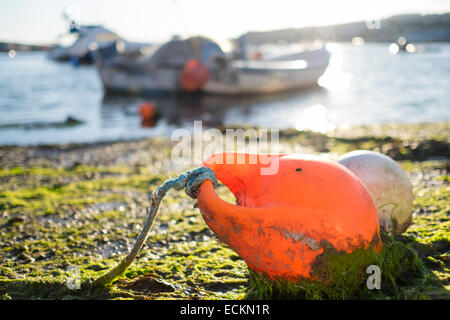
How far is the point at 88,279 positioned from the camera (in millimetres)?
3166

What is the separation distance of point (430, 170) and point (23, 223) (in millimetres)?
6083

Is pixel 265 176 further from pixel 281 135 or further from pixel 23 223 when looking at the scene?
pixel 281 135

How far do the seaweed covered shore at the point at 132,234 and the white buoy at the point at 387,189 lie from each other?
234 mm

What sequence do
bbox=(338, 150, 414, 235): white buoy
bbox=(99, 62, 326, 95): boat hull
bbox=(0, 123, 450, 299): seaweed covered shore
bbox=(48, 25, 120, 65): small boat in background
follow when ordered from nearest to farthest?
bbox=(0, 123, 450, 299): seaweed covered shore, bbox=(338, 150, 414, 235): white buoy, bbox=(99, 62, 326, 95): boat hull, bbox=(48, 25, 120, 65): small boat in background

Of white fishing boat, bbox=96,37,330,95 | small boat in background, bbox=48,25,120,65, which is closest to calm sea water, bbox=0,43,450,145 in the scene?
white fishing boat, bbox=96,37,330,95

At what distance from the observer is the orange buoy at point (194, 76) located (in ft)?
86.9

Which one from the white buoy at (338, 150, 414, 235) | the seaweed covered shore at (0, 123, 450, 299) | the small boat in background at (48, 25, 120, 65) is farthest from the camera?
the small boat in background at (48, 25, 120, 65)

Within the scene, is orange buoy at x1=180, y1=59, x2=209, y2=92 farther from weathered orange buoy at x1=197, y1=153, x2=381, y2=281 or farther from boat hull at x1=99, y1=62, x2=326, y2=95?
weathered orange buoy at x1=197, y1=153, x2=381, y2=281

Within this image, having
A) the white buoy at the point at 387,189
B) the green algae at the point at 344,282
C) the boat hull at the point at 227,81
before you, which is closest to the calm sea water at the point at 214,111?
the boat hull at the point at 227,81

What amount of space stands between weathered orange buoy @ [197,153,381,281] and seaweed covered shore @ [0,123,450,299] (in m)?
0.49

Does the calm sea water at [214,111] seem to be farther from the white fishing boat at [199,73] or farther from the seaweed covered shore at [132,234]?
the seaweed covered shore at [132,234]

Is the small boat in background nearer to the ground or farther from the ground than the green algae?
farther from the ground

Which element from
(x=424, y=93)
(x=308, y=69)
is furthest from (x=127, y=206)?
(x=308, y=69)

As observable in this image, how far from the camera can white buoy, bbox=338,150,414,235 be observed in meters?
3.61
